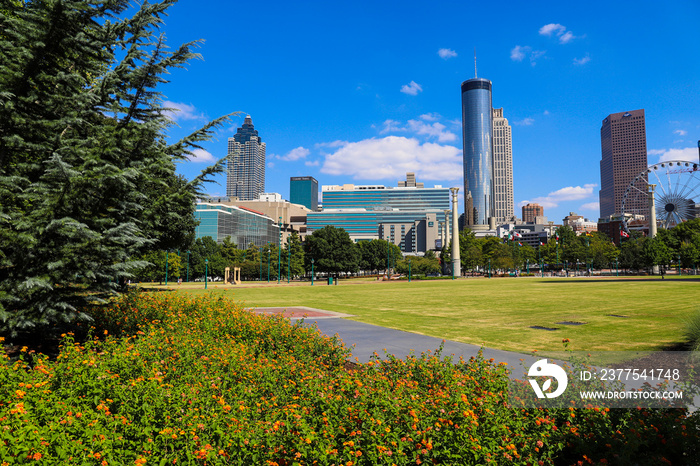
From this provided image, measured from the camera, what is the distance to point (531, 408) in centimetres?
472

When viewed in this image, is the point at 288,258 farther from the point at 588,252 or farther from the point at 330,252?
the point at 588,252

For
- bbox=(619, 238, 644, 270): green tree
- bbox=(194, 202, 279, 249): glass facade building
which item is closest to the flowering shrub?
bbox=(619, 238, 644, 270): green tree

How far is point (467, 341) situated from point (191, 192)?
29.4ft

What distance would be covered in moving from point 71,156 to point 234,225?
147395mm

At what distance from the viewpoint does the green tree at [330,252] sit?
89.4 m

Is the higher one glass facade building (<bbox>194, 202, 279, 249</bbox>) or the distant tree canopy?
glass facade building (<bbox>194, 202, 279, 249</bbox>)

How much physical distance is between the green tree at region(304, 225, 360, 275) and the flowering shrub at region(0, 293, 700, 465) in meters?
82.4

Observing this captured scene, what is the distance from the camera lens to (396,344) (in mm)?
11250

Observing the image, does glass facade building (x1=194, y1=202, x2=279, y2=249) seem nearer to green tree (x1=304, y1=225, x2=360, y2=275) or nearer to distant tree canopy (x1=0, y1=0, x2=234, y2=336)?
green tree (x1=304, y1=225, x2=360, y2=275)

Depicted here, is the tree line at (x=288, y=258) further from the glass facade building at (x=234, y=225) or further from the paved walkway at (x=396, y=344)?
the paved walkway at (x=396, y=344)

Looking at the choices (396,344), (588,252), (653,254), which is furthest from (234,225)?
(396,344)

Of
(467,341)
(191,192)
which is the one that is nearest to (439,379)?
(467,341)

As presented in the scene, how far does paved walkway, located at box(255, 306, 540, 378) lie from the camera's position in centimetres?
941

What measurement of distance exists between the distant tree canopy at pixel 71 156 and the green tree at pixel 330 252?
261 ft
